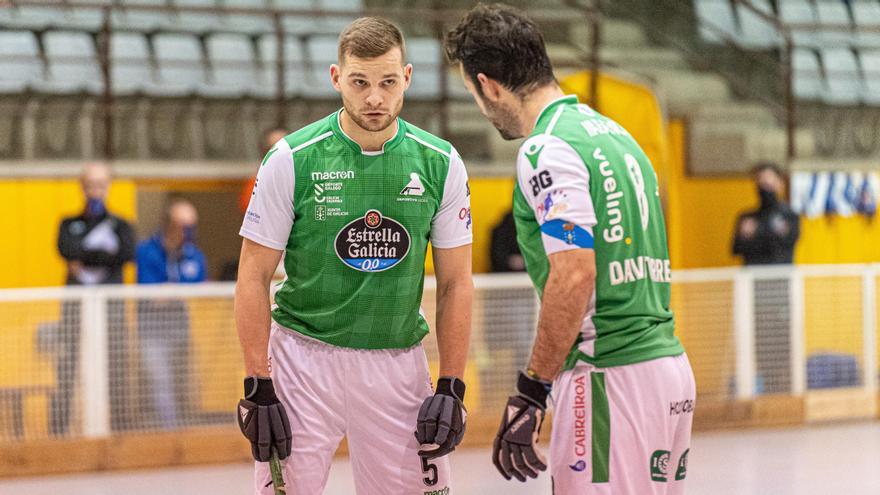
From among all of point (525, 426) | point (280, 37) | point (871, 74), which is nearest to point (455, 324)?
point (525, 426)

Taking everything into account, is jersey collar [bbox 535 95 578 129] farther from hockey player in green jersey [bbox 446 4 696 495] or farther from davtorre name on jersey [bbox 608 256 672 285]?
davtorre name on jersey [bbox 608 256 672 285]

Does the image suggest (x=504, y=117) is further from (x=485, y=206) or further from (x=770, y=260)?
(x=485, y=206)

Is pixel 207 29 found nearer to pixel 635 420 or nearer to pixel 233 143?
pixel 233 143

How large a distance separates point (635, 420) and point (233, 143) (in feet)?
25.2

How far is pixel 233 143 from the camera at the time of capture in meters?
10.4

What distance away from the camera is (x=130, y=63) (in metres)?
10.5

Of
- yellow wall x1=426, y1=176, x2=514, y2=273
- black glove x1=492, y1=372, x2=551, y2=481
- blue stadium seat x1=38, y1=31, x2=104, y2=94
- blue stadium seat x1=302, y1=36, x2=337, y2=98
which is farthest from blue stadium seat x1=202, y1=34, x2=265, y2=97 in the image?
black glove x1=492, y1=372, x2=551, y2=481

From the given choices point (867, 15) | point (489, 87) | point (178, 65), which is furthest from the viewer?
point (867, 15)

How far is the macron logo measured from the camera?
348 cm

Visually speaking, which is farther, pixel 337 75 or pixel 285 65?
pixel 285 65

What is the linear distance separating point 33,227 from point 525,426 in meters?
6.79

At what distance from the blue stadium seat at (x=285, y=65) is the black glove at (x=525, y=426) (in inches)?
309

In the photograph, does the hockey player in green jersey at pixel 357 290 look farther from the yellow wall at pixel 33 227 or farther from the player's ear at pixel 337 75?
the yellow wall at pixel 33 227

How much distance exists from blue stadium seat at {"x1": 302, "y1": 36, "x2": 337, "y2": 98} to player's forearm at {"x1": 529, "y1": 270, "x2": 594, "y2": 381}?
781cm
